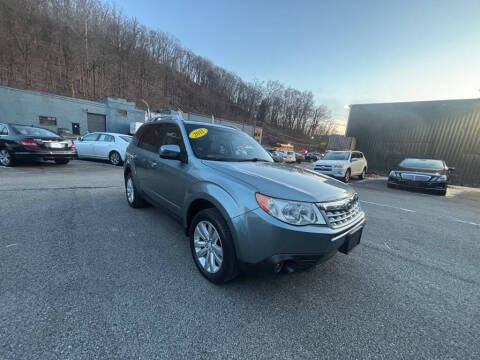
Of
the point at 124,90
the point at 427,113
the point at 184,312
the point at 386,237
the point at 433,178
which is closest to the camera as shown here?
the point at 184,312

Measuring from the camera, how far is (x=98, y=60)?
3691 centimetres

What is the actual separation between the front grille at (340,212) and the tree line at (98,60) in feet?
135

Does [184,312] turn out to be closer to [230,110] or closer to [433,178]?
[433,178]

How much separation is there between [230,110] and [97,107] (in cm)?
4798

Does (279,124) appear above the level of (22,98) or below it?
above

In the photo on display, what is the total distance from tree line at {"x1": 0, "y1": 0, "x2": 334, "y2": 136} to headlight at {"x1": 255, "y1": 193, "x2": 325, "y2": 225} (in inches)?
1608

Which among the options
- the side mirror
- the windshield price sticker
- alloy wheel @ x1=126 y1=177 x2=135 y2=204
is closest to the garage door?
alloy wheel @ x1=126 y1=177 x2=135 y2=204

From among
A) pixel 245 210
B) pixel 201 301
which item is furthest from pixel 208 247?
pixel 245 210

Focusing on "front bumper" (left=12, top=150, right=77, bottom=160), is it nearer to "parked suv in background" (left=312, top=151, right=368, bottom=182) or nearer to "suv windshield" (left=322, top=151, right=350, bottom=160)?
"parked suv in background" (left=312, top=151, right=368, bottom=182)

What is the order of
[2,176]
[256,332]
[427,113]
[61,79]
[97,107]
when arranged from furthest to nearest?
1. [61,79]
2. [97,107]
3. [427,113]
4. [2,176]
5. [256,332]

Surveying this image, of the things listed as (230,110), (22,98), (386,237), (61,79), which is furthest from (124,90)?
(386,237)

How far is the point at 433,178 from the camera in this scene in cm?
873

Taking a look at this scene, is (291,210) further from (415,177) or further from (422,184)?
(422,184)

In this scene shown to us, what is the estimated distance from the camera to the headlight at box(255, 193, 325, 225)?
1.83m
